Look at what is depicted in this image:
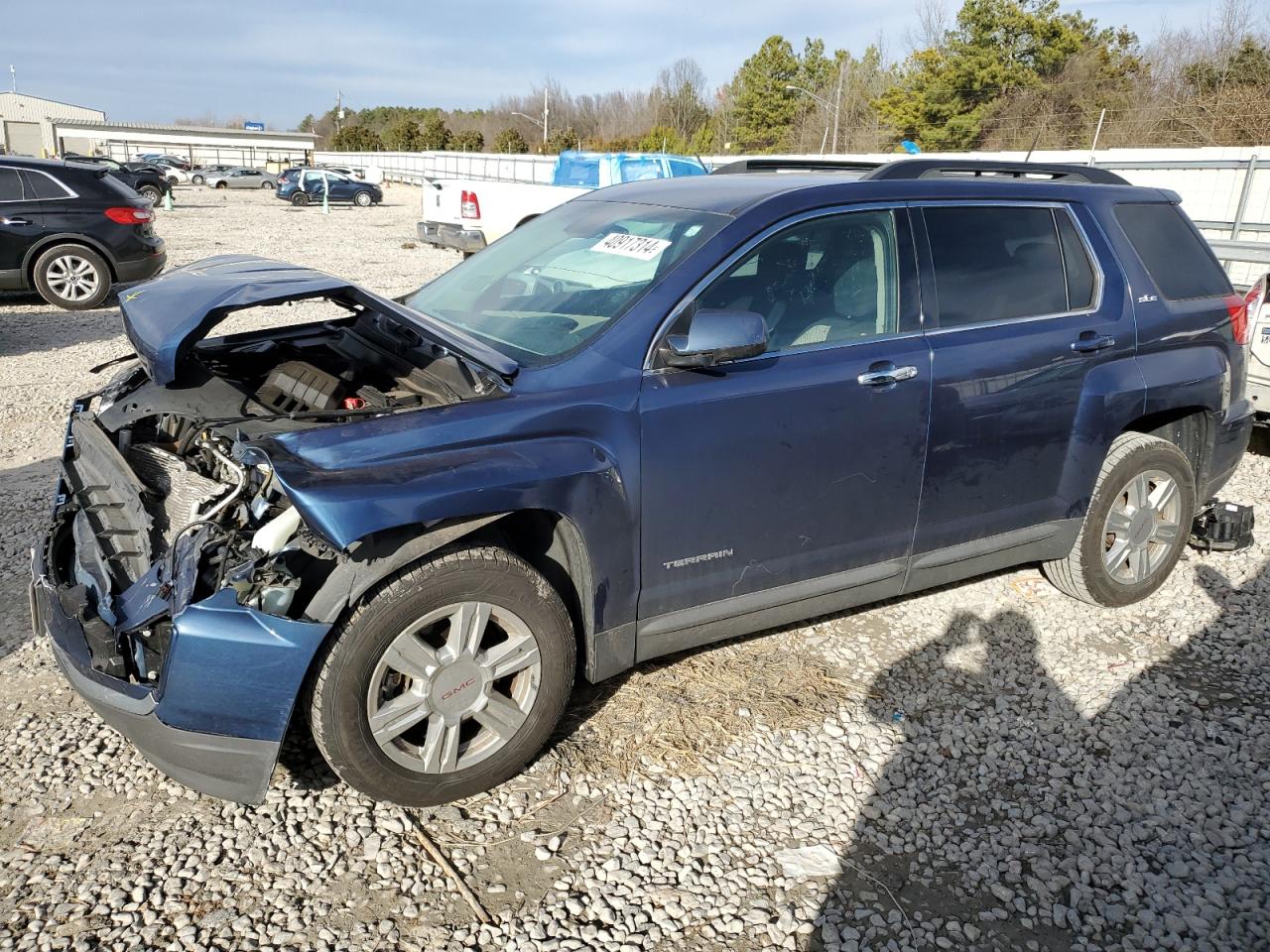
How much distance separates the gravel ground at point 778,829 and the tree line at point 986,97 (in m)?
15.2

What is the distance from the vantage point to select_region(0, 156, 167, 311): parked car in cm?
1077

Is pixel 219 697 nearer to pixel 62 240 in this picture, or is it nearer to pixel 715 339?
pixel 715 339

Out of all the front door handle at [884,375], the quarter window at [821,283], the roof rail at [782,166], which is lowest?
the front door handle at [884,375]

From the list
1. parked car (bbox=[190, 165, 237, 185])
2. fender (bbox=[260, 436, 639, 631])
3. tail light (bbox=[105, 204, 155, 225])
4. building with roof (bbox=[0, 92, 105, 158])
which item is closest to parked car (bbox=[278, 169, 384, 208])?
parked car (bbox=[190, 165, 237, 185])

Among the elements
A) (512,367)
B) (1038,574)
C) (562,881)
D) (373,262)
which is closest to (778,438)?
(512,367)

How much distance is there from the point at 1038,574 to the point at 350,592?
371 centimetres

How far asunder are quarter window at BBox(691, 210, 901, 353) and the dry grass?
138cm

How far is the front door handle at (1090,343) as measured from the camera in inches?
156

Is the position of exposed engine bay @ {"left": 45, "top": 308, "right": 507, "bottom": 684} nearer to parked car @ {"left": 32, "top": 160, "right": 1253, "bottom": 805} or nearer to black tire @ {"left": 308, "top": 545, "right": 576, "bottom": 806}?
parked car @ {"left": 32, "top": 160, "right": 1253, "bottom": 805}

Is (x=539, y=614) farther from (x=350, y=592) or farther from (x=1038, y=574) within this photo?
(x=1038, y=574)

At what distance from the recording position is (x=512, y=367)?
3.00 meters

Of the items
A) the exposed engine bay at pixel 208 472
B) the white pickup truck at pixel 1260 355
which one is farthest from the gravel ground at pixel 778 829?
the white pickup truck at pixel 1260 355

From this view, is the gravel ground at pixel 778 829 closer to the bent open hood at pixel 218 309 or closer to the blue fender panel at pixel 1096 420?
the blue fender panel at pixel 1096 420

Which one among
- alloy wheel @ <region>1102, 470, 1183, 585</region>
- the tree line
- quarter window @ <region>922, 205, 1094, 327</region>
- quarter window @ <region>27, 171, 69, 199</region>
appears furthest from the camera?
the tree line
